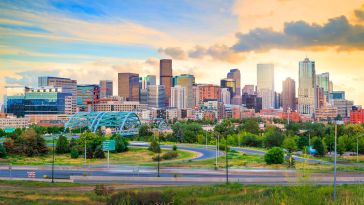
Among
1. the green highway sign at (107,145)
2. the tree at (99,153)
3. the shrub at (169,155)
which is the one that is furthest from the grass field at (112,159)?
the green highway sign at (107,145)

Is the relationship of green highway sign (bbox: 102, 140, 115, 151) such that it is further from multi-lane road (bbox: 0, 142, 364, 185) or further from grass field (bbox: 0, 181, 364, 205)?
grass field (bbox: 0, 181, 364, 205)

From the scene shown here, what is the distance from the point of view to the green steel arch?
541ft

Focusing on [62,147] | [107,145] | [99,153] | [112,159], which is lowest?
[112,159]

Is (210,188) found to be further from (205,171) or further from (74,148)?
(74,148)

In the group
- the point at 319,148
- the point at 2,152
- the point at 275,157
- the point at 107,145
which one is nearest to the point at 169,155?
the point at 107,145

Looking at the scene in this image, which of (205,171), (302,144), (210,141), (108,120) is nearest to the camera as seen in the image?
(205,171)

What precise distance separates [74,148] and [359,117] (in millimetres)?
148683

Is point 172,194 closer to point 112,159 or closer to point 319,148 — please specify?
point 112,159

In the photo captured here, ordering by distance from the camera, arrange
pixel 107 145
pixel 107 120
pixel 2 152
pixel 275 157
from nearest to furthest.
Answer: pixel 107 145
pixel 275 157
pixel 2 152
pixel 107 120

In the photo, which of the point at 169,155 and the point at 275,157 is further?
the point at 169,155

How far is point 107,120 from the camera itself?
17238 cm

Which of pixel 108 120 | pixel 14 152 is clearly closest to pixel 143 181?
pixel 14 152

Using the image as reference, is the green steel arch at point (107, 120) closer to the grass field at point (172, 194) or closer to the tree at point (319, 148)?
the tree at point (319, 148)

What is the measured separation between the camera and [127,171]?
67.1 meters
